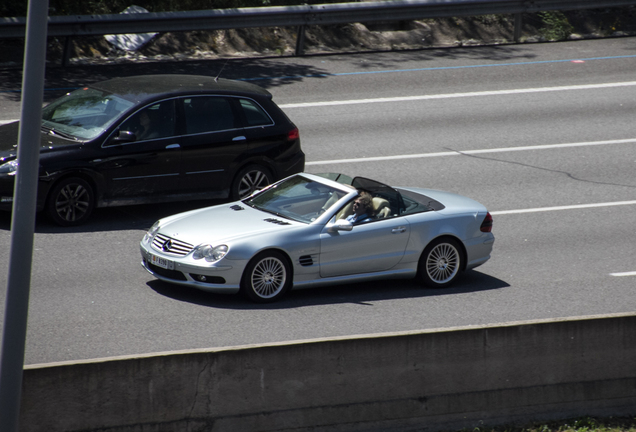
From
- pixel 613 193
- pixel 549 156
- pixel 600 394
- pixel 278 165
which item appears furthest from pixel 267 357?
pixel 549 156

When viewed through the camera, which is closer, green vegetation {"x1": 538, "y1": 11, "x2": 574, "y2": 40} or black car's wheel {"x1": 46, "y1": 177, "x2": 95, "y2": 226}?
black car's wheel {"x1": 46, "y1": 177, "x2": 95, "y2": 226}

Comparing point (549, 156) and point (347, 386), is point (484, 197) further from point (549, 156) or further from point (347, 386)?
point (347, 386)

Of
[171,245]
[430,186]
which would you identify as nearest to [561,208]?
[430,186]

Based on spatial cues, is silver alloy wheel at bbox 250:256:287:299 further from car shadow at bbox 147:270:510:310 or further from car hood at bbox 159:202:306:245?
car hood at bbox 159:202:306:245

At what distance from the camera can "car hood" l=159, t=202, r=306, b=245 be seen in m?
9.45

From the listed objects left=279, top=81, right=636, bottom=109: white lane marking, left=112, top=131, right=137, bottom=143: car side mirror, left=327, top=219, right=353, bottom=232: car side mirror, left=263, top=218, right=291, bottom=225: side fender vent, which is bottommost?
left=263, top=218, right=291, bottom=225: side fender vent

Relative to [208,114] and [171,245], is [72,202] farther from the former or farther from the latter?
[171,245]

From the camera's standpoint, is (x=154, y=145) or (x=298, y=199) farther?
(x=154, y=145)

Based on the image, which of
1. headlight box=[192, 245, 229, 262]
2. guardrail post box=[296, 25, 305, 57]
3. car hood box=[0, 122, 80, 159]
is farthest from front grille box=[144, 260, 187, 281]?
guardrail post box=[296, 25, 305, 57]

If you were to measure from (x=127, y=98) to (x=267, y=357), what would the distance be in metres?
6.41

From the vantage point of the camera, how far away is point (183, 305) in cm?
937

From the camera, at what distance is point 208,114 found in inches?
498

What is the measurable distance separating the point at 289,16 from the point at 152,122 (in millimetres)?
9583

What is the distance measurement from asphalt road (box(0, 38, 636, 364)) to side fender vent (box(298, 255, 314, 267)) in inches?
17.6
